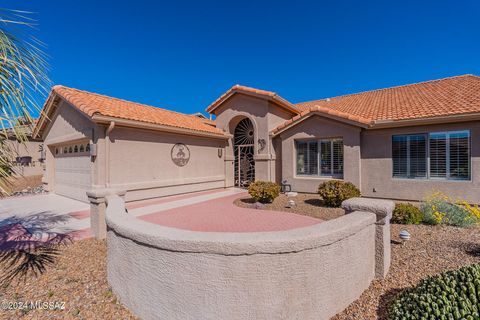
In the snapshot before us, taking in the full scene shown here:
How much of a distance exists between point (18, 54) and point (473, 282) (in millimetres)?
7614

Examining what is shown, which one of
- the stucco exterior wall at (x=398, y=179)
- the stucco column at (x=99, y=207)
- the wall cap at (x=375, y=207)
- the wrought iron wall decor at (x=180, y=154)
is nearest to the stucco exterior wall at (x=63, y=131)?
the wrought iron wall decor at (x=180, y=154)

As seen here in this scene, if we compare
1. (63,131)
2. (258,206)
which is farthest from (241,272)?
(63,131)

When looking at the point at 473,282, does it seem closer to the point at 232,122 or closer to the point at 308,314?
the point at 308,314

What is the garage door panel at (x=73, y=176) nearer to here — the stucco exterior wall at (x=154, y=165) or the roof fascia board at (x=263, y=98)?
the stucco exterior wall at (x=154, y=165)

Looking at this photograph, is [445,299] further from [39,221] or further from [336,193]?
[39,221]

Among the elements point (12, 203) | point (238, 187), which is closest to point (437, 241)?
point (238, 187)

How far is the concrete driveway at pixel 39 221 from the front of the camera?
6.45 meters

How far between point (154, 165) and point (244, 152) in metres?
6.59

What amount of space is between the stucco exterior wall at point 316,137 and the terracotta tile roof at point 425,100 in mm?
1399

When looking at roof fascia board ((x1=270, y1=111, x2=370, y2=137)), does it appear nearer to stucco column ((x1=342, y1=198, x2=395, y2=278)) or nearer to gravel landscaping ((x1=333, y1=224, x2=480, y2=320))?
gravel landscaping ((x1=333, y1=224, x2=480, y2=320))

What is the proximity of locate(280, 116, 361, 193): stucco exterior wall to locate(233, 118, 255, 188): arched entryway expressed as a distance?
2543 mm

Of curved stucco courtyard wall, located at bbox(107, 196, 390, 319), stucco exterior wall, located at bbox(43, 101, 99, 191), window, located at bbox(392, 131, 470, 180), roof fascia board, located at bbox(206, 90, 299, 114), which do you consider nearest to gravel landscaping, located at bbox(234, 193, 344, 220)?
window, located at bbox(392, 131, 470, 180)

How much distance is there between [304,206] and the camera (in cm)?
974

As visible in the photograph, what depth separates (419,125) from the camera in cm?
992
